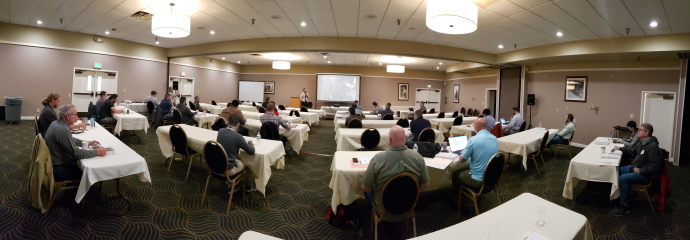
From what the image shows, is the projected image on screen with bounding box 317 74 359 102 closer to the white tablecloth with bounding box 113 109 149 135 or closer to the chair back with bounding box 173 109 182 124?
the chair back with bounding box 173 109 182 124

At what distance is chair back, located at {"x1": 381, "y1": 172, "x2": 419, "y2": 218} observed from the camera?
2508 millimetres

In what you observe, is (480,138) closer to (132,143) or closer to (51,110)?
(51,110)

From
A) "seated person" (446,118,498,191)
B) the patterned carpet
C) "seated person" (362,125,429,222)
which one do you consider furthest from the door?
"seated person" (362,125,429,222)

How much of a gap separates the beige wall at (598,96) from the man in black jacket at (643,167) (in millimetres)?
6331

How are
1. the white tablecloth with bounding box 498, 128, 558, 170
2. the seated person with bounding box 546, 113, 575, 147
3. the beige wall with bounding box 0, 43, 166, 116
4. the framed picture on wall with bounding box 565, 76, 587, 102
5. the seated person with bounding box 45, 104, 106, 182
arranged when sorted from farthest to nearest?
the framed picture on wall with bounding box 565, 76, 587, 102 → the beige wall with bounding box 0, 43, 166, 116 → the seated person with bounding box 546, 113, 575, 147 → the white tablecloth with bounding box 498, 128, 558, 170 → the seated person with bounding box 45, 104, 106, 182

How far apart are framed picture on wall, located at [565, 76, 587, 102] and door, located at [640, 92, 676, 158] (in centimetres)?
141

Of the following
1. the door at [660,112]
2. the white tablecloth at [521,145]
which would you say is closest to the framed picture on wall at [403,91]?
the door at [660,112]

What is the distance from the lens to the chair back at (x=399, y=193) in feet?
8.23

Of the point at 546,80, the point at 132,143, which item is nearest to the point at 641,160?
the point at 546,80

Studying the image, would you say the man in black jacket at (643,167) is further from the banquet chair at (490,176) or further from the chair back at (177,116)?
the chair back at (177,116)

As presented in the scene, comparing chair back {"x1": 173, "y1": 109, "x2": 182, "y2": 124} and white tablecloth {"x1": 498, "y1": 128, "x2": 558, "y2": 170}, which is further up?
chair back {"x1": 173, "y1": 109, "x2": 182, "y2": 124}

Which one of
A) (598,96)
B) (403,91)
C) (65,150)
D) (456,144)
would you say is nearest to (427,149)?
(456,144)

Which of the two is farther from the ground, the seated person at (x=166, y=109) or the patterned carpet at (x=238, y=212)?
the seated person at (x=166, y=109)

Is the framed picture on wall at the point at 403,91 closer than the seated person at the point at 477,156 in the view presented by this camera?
No
